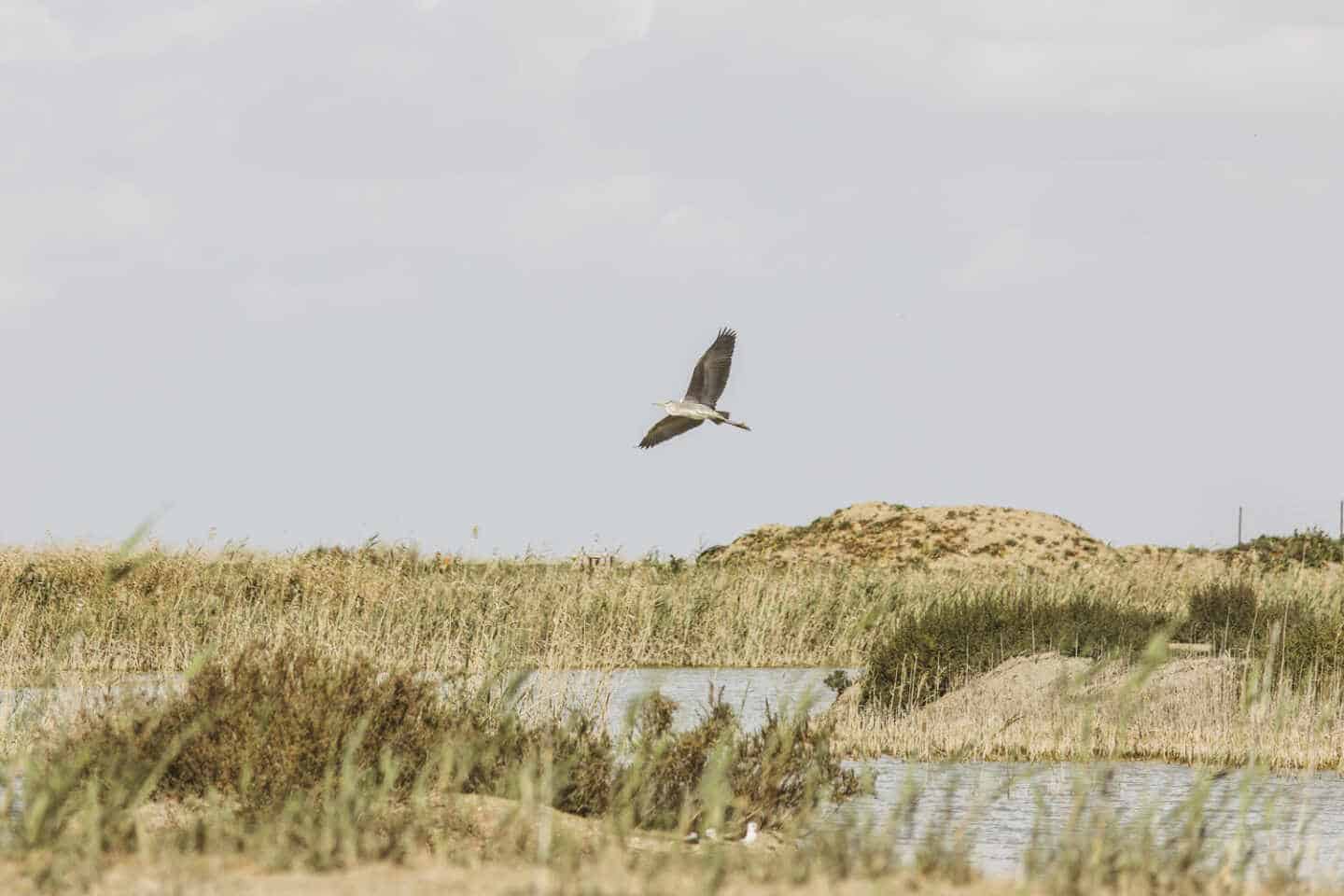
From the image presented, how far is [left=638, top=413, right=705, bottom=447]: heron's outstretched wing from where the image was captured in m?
21.3

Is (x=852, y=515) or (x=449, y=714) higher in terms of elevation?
(x=852, y=515)

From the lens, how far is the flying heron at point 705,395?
20672 millimetres

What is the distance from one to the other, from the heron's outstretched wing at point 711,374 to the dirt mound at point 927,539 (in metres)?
33.5

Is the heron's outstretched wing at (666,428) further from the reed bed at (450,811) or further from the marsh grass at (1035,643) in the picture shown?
the reed bed at (450,811)

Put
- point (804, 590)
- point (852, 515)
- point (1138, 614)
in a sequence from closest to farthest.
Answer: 1. point (1138, 614)
2. point (804, 590)
3. point (852, 515)

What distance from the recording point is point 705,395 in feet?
68.8

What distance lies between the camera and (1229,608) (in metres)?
25.2

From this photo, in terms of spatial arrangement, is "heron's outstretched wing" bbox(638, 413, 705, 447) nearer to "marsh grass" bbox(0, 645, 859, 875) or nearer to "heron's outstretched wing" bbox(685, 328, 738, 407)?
"heron's outstretched wing" bbox(685, 328, 738, 407)

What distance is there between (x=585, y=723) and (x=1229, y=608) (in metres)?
15.9

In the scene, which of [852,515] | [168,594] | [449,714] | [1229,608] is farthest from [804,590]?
[852,515]

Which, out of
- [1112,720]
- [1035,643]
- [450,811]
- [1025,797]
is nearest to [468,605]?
[1035,643]

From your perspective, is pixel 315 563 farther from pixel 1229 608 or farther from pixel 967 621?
pixel 1229 608

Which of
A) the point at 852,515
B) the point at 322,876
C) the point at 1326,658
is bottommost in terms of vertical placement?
the point at 322,876

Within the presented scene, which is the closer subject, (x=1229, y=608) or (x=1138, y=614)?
(x=1138, y=614)
